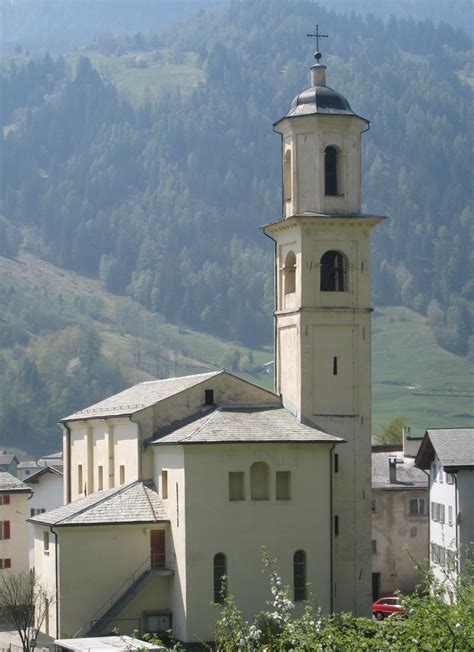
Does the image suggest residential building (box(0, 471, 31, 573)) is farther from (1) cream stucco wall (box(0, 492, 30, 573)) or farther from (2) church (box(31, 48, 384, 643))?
(2) church (box(31, 48, 384, 643))

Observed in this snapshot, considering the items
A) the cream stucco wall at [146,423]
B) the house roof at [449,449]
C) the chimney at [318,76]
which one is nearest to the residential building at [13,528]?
the cream stucco wall at [146,423]

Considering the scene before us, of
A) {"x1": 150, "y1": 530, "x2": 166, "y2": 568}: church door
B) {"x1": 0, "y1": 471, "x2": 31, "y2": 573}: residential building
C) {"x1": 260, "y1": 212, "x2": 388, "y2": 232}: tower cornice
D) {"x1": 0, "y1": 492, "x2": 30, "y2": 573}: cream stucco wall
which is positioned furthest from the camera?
{"x1": 0, "y1": 492, "x2": 30, "y2": 573}: cream stucco wall

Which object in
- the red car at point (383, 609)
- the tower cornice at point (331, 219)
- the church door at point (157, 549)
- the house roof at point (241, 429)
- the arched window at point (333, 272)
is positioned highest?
the tower cornice at point (331, 219)

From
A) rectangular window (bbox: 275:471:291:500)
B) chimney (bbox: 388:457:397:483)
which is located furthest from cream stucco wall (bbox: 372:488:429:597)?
rectangular window (bbox: 275:471:291:500)

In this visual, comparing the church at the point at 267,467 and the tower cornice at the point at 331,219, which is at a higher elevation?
the tower cornice at the point at 331,219

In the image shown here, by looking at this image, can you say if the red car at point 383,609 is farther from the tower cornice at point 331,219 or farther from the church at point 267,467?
the tower cornice at point 331,219

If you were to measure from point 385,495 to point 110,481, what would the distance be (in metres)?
22.6

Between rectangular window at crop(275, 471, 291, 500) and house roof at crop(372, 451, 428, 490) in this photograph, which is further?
house roof at crop(372, 451, 428, 490)

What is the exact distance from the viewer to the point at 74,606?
208 feet

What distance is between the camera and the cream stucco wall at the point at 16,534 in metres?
86.6

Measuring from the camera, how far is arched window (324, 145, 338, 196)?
69.4 metres

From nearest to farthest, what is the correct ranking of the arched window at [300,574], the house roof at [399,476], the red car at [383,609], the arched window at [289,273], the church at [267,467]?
the church at [267,467]
the arched window at [300,574]
the arched window at [289,273]
the red car at [383,609]
the house roof at [399,476]

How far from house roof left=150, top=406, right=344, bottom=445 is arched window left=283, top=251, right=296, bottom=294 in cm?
574

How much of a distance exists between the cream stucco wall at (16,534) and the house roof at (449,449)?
21.5m
